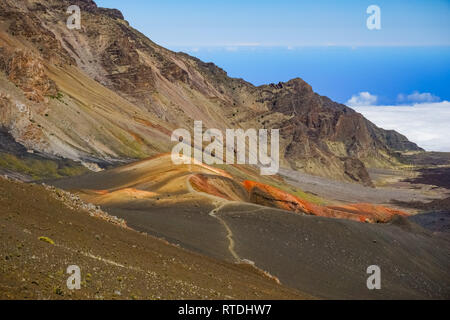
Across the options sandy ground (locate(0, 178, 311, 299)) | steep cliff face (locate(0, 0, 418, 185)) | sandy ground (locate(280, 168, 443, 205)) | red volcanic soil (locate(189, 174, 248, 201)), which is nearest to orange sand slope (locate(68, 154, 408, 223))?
red volcanic soil (locate(189, 174, 248, 201))

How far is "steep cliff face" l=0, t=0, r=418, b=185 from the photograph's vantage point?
60344 millimetres

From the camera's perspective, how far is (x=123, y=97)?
9081 cm

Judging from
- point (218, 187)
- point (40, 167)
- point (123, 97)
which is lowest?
point (218, 187)

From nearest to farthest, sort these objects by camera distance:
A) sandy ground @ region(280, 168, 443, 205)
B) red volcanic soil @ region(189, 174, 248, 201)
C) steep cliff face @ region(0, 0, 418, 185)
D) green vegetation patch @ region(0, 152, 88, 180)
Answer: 1. red volcanic soil @ region(189, 174, 248, 201)
2. green vegetation patch @ region(0, 152, 88, 180)
3. steep cliff face @ region(0, 0, 418, 185)
4. sandy ground @ region(280, 168, 443, 205)

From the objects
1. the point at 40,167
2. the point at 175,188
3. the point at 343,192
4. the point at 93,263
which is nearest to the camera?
the point at 93,263

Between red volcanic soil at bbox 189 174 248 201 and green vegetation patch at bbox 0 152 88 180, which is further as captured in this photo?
green vegetation patch at bbox 0 152 88 180

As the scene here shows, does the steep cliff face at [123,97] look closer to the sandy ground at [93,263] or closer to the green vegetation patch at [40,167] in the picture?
the green vegetation patch at [40,167]

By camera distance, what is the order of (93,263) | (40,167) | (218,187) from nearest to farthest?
(93,263) < (218,187) < (40,167)

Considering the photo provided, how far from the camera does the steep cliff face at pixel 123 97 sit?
6034 cm

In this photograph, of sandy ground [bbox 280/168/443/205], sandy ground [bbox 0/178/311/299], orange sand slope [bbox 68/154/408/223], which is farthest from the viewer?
sandy ground [bbox 280/168/443/205]

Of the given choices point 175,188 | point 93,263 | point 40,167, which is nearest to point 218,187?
point 175,188

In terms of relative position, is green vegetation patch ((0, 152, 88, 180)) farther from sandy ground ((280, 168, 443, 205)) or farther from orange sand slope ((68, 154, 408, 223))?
sandy ground ((280, 168, 443, 205))

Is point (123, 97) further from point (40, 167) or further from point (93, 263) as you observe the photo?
point (93, 263)
